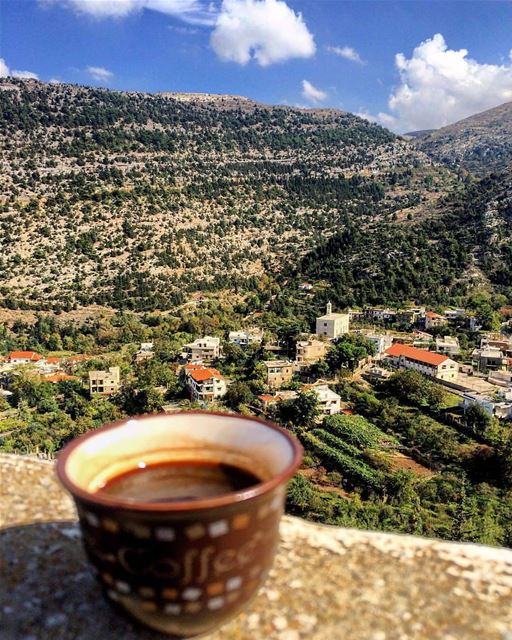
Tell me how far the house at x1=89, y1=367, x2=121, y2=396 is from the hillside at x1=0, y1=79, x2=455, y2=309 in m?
12.1

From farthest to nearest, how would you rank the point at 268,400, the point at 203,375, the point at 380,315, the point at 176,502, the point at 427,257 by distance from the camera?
the point at 427,257 → the point at 380,315 → the point at 203,375 → the point at 268,400 → the point at 176,502

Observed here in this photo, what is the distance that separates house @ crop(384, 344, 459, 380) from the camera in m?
18.3

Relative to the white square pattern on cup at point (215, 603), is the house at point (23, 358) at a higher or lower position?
lower

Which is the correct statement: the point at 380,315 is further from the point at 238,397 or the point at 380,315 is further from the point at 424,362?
the point at 238,397

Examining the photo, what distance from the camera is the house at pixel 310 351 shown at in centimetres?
2072

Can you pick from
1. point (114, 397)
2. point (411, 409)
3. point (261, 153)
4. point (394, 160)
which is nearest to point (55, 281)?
point (114, 397)

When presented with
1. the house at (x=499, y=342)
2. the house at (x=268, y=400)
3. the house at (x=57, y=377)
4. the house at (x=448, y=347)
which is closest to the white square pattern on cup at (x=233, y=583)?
the house at (x=268, y=400)

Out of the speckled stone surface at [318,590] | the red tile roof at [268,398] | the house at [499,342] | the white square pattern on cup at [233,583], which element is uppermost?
the white square pattern on cup at [233,583]

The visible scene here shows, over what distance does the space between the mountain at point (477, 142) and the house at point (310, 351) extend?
195 ft

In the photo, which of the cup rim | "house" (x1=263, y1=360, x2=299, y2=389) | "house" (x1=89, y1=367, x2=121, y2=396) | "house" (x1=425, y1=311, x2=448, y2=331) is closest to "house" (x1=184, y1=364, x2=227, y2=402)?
"house" (x1=263, y1=360, x2=299, y2=389)

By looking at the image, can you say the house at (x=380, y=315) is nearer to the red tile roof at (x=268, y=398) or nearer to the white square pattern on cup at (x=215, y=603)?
the red tile roof at (x=268, y=398)

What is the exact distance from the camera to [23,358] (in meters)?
21.4

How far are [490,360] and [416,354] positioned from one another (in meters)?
2.73

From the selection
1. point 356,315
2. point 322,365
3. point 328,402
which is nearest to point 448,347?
point 322,365
